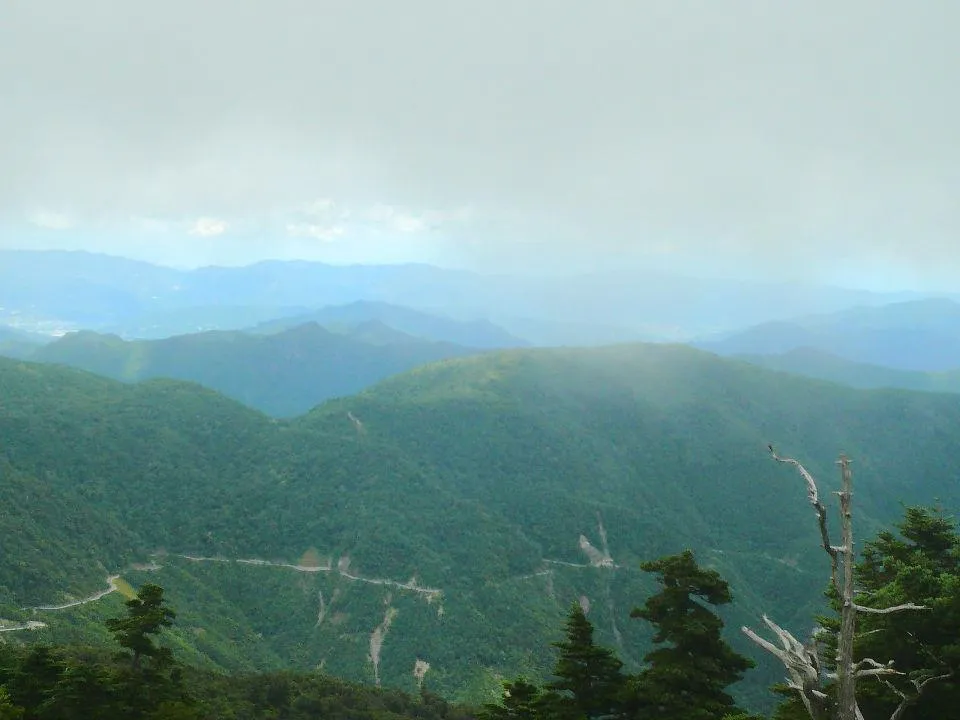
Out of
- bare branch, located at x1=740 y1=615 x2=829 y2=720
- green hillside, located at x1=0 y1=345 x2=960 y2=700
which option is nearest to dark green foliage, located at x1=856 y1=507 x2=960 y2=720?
bare branch, located at x1=740 y1=615 x2=829 y2=720

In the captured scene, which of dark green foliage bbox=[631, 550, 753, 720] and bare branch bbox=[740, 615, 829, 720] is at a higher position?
bare branch bbox=[740, 615, 829, 720]

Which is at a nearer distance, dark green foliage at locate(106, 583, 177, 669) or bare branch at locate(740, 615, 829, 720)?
bare branch at locate(740, 615, 829, 720)

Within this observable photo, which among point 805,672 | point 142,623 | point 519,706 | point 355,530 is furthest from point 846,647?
point 355,530

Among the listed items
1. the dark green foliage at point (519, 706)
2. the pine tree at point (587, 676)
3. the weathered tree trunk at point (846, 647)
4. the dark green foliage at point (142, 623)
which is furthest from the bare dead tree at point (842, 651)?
the dark green foliage at point (142, 623)

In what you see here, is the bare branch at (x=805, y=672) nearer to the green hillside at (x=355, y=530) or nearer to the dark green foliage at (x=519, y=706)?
the dark green foliage at (x=519, y=706)

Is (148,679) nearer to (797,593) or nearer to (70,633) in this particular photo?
(70,633)

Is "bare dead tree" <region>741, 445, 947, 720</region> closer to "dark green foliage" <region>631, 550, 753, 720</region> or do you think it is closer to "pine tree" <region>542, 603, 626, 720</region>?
"dark green foliage" <region>631, 550, 753, 720</region>

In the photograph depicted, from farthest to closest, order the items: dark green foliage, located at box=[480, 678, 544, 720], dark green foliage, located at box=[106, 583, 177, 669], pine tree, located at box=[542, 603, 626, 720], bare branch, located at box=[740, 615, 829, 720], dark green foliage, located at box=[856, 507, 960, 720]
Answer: dark green foliage, located at box=[106, 583, 177, 669], pine tree, located at box=[542, 603, 626, 720], dark green foliage, located at box=[480, 678, 544, 720], dark green foliage, located at box=[856, 507, 960, 720], bare branch, located at box=[740, 615, 829, 720]

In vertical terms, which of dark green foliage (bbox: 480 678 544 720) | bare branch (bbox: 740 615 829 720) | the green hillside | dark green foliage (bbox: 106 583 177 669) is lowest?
the green hillside
